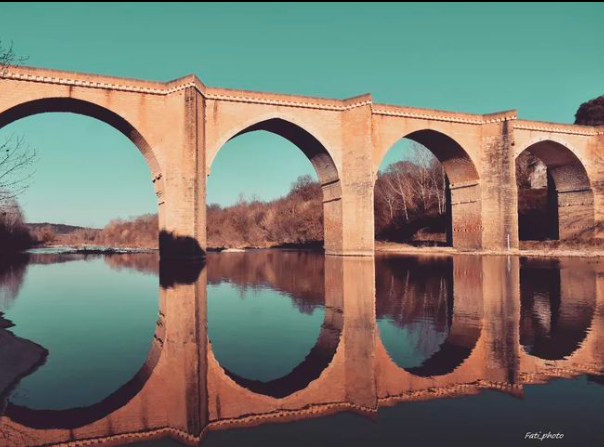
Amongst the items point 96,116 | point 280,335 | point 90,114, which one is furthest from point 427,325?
point 90,114

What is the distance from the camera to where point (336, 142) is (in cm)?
2709

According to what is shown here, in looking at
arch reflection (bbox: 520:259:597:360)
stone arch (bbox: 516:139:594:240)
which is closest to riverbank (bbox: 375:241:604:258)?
stone arch (bbox: 516:139:594:240)

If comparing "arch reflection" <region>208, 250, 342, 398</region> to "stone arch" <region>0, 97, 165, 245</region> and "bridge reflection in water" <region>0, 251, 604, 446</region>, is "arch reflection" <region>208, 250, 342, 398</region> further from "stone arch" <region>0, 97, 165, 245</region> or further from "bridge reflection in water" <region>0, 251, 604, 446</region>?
"stone arch" <region>0, 97, 165, 245</region>

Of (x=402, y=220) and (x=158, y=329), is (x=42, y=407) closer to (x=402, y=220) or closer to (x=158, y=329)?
(x=158, y=329)

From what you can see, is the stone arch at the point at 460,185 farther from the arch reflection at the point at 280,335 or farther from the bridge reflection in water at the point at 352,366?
the bridge reflection in water at the point at 352,366

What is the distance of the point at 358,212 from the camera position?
2636 centimetres

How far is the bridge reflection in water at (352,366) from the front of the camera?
3812 millimetres

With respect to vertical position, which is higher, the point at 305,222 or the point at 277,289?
the point at 305,222

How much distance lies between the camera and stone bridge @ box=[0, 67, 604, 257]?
71.7 feet

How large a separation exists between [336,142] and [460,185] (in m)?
10.5

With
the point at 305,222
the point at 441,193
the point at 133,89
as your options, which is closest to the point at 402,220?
the point at 441,193

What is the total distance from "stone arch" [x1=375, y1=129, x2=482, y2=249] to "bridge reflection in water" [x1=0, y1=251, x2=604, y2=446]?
20675mm

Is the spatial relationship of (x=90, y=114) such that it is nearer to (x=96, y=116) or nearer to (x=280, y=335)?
(x=96, y=116)

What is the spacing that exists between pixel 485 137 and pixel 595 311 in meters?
23.8
